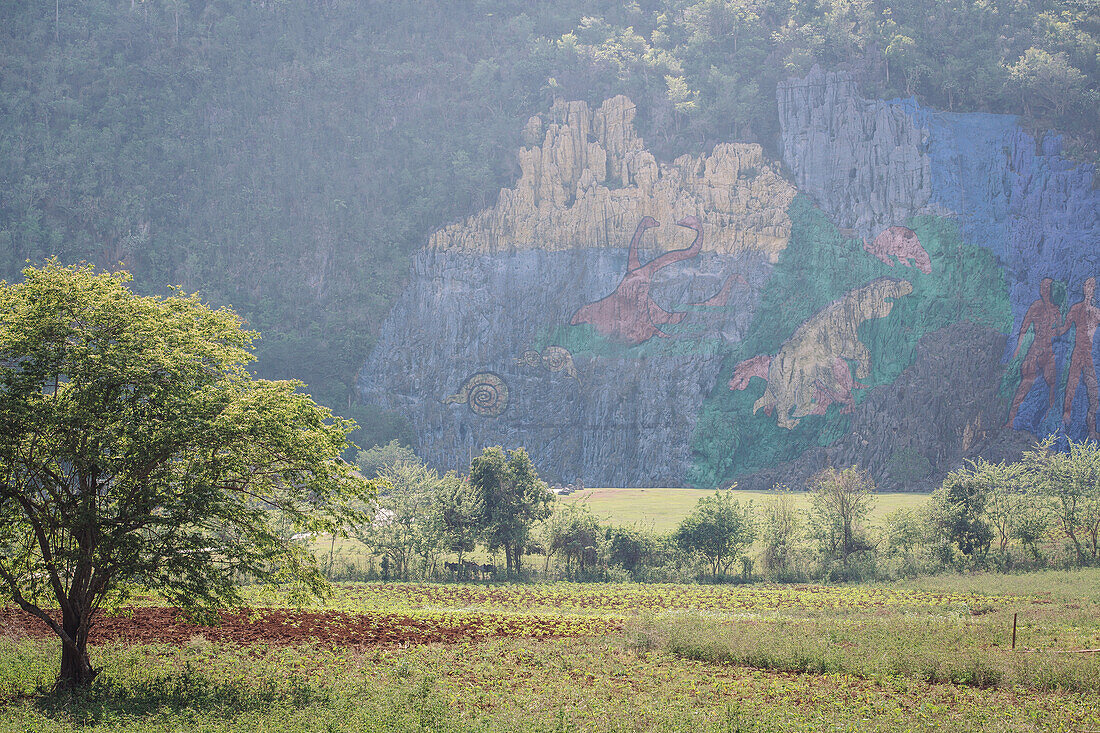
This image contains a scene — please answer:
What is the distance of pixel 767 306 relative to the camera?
184 ft

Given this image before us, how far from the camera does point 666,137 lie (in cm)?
6272

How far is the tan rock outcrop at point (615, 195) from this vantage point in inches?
2261

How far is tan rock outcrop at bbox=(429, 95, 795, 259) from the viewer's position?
57.4 m

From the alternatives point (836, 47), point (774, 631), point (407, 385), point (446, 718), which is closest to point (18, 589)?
point (446, 718)

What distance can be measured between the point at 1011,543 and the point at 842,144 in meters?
Answer: 36.3

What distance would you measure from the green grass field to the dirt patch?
51.8 feet

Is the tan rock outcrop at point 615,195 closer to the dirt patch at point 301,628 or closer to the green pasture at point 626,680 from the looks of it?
the green pasture at point 626,680

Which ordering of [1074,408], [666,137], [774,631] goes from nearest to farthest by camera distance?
1. [774,631]
2. [1074,408]
3. [666,137]

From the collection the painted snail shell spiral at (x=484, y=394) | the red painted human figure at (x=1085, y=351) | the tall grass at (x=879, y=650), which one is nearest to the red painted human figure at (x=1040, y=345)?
the red painted human figure at (x=1085, y=351)

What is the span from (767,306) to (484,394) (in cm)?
1972

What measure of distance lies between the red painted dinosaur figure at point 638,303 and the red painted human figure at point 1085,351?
65.8ft

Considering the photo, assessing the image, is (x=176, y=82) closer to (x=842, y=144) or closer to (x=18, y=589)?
(x=842, y=144)

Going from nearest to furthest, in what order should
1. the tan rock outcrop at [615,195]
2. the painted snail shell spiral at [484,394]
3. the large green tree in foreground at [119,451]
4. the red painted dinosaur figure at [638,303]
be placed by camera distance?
the large green tree in foreground at [119,451] < the red painted dinosaur figure at [638,303] < the tan rock outcrop at [615,195] < the painted snail shell spiral at [484,394]

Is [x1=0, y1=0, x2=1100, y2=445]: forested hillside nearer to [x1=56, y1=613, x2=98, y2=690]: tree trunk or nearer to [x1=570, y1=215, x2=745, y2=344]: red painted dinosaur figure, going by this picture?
[x1=570, y1=215, x2=745, y2=344]: red painted dinosaur figure
